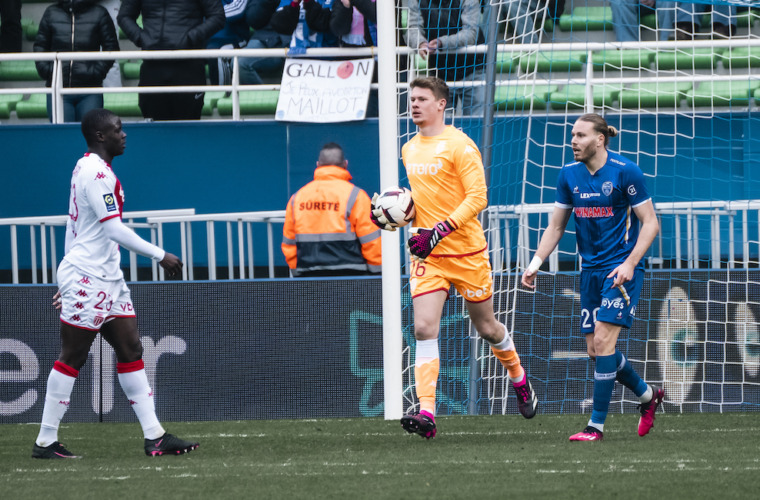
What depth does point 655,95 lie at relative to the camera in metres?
11.8

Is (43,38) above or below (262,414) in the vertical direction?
above

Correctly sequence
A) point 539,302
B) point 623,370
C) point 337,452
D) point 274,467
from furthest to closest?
point 539,302 < point 623,370 < point 337,452 < point 274,467

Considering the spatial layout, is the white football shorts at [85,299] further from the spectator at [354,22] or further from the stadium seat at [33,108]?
the stadium seat at [33,108]

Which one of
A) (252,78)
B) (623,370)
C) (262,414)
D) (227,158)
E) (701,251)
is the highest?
(252,78)

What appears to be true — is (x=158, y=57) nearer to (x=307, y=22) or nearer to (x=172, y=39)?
(x=172, y=39)

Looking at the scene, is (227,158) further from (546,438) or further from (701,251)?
(546,438)

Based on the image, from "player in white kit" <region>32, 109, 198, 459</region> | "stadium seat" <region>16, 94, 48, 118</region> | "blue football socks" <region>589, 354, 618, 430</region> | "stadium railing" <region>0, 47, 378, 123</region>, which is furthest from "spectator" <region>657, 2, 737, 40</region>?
"player in white kit" <region>32, 109, 198, 459</region>

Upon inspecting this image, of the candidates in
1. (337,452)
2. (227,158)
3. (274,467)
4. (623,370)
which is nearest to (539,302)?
(623,370)

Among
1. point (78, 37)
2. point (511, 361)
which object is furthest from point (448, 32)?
point (78, 37)

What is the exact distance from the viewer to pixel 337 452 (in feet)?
22.1

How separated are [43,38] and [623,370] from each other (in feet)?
27.9

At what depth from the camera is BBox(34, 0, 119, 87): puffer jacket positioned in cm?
1281

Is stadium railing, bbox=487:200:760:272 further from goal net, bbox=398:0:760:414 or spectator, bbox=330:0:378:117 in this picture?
spectator, bbox=330:0:378:117

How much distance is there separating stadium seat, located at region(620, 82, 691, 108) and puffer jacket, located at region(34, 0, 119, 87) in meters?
5.64
